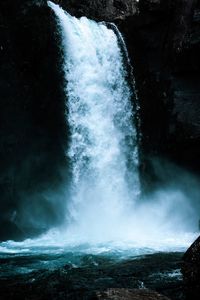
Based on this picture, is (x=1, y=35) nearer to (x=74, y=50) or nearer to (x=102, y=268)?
(x=74, y=50)

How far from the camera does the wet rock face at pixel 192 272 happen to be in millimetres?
9984

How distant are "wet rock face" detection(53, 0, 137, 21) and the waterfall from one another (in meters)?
1.29

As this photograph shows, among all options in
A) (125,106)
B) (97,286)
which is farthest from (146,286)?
(125,106)

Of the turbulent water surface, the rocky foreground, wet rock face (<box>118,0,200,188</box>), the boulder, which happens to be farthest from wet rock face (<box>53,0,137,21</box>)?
the boulder

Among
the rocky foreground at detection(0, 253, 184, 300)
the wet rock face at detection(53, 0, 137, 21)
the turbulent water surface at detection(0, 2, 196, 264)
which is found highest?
the wet rock face at detection(53, 0, 137, 21)

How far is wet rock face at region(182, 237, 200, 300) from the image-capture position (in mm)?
9984

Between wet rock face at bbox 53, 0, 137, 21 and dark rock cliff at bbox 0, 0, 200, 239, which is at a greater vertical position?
wet rock face at bbox 53, 0, 137, 21

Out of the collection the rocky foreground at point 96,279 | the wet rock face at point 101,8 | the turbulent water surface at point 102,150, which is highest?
the wet rock face at point 101,8

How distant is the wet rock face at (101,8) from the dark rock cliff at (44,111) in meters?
2.92

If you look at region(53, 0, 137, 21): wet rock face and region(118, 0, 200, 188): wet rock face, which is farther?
region(53, 0, 137, 21): wet rock face

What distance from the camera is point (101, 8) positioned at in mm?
26109

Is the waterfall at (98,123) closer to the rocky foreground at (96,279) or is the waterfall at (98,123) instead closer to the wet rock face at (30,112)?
the wet rock face at (30,112)

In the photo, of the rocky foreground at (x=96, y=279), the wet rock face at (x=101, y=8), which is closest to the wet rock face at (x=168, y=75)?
the wet rock face at (x=101, y=8)

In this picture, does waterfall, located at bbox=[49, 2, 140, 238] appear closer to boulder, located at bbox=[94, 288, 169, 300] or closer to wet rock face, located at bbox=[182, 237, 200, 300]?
wet rock face, located at bbox=[182, 237, 200, 300]
